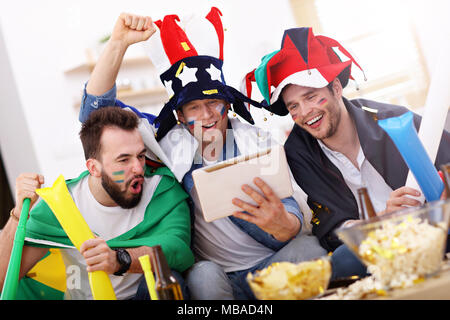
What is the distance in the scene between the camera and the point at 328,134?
159 cm

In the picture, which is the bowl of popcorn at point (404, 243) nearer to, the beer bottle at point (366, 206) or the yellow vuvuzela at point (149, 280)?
the beer bottle at point (366, 206)

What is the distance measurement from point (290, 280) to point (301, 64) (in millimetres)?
863

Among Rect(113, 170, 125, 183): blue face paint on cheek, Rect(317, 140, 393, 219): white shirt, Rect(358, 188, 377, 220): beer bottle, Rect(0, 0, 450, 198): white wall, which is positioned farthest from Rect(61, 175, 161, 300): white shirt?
Rect(0, 0, 450, 198): white wall

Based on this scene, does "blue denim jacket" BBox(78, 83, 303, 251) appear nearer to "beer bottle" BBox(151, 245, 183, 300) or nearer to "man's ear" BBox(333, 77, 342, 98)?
"man's ear" BBox(333, 77, 342, 98)

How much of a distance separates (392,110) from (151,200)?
87 cm

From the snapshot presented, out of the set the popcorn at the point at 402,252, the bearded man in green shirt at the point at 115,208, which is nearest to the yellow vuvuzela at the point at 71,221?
the bearded man in green shirt at the point at 115,208

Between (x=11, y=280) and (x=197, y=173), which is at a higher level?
(x=197, y=173)

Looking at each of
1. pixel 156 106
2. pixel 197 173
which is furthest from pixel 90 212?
pixel 156 106

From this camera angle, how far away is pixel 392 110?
158 cm

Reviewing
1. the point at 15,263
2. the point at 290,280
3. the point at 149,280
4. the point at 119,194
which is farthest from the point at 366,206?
the point at 15,263

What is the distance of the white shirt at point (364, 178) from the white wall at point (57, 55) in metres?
1.68

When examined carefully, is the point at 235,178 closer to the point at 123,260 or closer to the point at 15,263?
the point at 123,260

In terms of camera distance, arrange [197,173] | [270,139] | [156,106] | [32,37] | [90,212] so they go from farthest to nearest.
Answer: [156,106] < [32,37] < [270,139] < [90,212] < [197,173]
